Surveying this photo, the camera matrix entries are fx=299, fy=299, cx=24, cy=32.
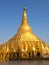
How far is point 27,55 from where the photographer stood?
7625 centimetres

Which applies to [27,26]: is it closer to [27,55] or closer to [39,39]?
[39,39]

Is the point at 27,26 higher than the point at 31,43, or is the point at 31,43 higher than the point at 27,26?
the point at 27,26

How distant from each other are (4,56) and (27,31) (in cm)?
1133

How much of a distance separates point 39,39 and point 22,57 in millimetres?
9064

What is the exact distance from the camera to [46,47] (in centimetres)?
7938

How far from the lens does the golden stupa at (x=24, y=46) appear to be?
249 feet

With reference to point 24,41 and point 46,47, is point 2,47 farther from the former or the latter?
point 46,47

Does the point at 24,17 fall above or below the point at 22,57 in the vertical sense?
above

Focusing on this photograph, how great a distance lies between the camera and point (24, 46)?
79250 millimetres

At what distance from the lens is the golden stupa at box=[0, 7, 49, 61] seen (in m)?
75.9

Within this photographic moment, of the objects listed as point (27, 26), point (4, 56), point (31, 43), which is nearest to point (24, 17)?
point (27, 26)

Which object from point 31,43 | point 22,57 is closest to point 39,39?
point 31,43

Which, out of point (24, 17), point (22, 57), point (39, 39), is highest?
A: point (24, 17)

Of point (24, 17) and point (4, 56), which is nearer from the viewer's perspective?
point (4, 56)
